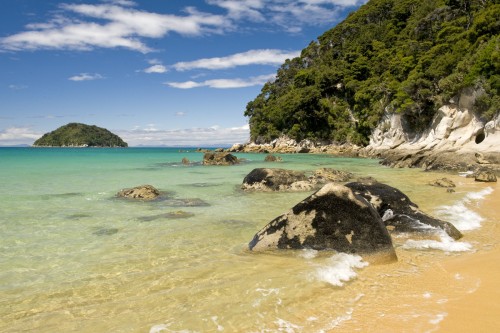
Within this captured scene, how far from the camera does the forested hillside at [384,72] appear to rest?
35.6m

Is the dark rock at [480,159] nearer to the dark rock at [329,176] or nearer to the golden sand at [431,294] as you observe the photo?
the dark rock at [329,176]

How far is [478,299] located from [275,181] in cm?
1213

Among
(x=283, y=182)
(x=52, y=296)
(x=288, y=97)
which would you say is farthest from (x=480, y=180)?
(x=288, y=97)

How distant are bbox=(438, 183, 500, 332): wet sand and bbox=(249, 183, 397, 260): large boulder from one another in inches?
49.7

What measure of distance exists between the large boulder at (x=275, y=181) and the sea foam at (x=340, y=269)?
980 centimetres

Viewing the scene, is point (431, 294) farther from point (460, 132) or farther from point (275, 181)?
point (460, 132)

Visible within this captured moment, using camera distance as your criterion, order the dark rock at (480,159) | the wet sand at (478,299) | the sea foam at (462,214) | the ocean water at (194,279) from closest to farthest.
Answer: the wet sand at (478,299), the ocean water at (194,279), the sea foam at (462,214), the dark rock at (480,159)

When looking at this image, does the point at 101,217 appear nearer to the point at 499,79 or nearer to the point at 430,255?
the point at 430,255

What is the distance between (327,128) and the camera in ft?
256

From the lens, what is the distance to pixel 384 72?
6369 cm

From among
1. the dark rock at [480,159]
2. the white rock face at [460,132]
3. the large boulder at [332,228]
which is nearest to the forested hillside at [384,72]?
the white rock face at [460,132]

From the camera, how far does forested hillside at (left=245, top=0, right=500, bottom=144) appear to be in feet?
117

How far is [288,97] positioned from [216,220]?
250 ft

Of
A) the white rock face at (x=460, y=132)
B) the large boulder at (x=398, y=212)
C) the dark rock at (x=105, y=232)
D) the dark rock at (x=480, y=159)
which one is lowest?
the dark rock at (x=105, y=232)
